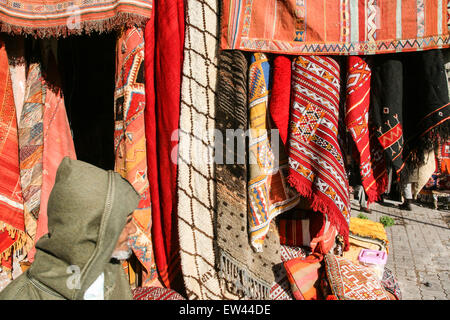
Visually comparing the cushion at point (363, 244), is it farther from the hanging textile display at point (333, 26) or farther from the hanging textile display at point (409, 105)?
the hanging textile display at point (333, 26)

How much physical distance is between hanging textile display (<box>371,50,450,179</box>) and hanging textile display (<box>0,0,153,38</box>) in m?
1.33

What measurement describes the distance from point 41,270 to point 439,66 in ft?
6.23

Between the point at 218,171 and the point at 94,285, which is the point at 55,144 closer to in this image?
the point at 218,171

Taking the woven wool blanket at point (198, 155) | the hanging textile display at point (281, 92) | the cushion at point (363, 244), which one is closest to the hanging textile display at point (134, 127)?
the woven wool blanket at point (198, 155)

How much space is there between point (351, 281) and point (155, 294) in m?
1.20

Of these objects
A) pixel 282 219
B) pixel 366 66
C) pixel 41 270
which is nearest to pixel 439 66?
pixel 366 66

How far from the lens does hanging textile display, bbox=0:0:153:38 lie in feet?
5.84

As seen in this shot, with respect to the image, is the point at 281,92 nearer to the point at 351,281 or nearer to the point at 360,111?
the point at 360,111

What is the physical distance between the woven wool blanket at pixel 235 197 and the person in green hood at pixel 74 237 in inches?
32.8

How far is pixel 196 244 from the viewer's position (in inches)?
→ 79.3

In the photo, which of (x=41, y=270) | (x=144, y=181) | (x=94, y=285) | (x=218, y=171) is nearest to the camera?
(x=41, y=270)

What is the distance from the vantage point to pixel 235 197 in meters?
1.88

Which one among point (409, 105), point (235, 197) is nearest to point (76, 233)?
point (235, 197)

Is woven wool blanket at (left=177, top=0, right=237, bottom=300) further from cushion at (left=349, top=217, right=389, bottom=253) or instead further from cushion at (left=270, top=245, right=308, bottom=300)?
cushion at (left=349, top=217, right=389, bottom=253)
